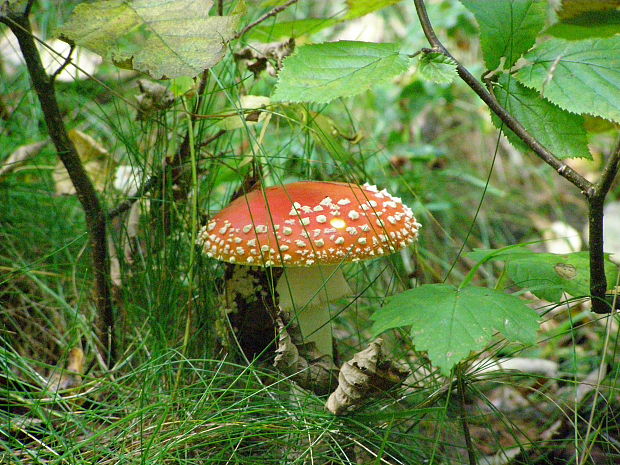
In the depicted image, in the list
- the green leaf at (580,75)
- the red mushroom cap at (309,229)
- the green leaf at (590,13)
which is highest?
the green leaf at (590,13)

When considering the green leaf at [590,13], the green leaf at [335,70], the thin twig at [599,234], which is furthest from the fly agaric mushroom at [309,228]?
the green leaf at [590,13]

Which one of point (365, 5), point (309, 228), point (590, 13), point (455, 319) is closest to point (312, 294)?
point (309, 228)

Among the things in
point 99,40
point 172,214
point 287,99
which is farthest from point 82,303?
point 287,99

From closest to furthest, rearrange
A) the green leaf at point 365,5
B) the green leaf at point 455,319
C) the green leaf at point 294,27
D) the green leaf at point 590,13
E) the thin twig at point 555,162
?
1. the green leaf at point 590,13
2. the green leaf at point 455,319
3. the thin twig at point 555,162
4. the green leaf at point 365,5
5. the green leaf at point 294,27

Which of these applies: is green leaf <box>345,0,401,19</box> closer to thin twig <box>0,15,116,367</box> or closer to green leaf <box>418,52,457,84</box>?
green leaf <box>418,52,457,84</box>

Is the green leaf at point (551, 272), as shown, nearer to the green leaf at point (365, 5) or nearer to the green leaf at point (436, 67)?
the green leaf at point (436, 67)

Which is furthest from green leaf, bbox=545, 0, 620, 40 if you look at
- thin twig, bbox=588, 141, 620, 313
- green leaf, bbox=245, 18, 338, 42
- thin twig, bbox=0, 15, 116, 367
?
thin twig, bbox=0, 15, 116, 367

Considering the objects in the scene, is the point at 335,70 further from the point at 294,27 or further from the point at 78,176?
the point at 78,176
